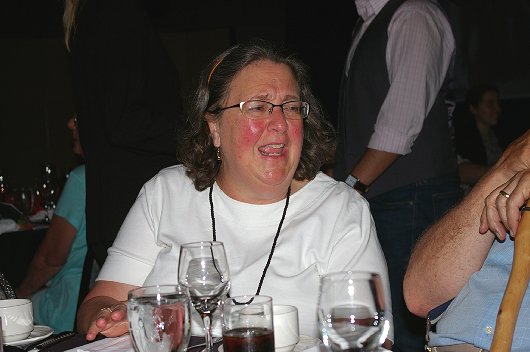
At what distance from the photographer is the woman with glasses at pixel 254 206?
2.08 m

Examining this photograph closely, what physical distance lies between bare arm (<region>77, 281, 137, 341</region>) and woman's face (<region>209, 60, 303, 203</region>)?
0.45 meters

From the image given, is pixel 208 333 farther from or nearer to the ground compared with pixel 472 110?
nearer to the ground

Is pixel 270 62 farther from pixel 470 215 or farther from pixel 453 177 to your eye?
pixel 453 177

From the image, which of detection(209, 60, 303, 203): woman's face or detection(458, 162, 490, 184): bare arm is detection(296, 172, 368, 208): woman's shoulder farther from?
detection(458, 162, 490, 184): bare arm

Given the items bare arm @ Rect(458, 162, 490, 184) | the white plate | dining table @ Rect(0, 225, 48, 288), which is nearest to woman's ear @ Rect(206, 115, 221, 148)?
the white plate

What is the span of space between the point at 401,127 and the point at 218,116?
3.76 ft

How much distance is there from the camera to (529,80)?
25.7ft

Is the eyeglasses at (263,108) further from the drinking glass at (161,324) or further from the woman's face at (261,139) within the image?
the drinking glass at (161,324)

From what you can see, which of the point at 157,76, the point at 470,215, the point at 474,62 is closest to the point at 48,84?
the point at 474,62

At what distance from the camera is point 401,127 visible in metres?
3.19

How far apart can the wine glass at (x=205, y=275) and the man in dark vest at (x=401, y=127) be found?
69.6 inches

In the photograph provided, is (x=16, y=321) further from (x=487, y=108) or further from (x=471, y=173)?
(x=487, y=108)

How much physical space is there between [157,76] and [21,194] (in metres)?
2.16

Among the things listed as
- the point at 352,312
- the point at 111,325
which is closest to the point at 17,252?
the point at 111,325
